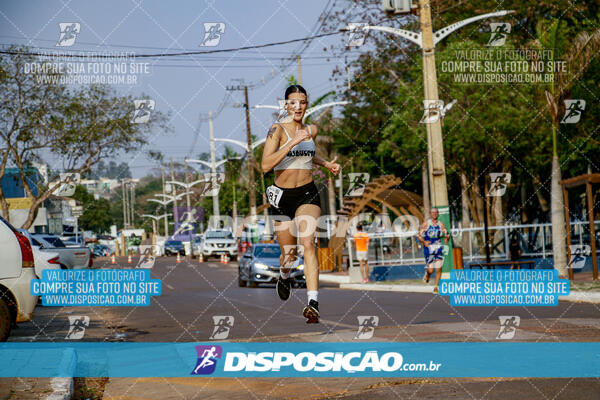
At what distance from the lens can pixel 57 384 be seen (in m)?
7.96

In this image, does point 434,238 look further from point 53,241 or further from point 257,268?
point 53,241

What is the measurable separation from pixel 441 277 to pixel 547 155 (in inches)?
651

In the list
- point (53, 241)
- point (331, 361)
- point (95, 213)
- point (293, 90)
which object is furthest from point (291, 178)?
point (95, 213)

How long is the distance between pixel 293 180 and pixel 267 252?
2147 centimetres

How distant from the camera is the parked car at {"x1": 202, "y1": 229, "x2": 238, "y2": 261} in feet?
172

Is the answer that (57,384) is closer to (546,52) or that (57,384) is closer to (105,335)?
(105,335)

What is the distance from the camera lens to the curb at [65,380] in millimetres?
7505

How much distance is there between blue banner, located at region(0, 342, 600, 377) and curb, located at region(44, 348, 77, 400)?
2cm

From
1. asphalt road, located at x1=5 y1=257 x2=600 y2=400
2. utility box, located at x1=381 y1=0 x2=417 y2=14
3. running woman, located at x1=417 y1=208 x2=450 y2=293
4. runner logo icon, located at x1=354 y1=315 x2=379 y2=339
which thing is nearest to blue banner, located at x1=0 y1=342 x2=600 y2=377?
asphalt road, located at x1=5 y1=257 x2=600 y2=400

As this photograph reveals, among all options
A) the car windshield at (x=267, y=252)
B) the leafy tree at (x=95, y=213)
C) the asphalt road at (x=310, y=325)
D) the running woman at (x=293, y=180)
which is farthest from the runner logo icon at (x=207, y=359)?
the leafy tree at (x=95, y=213)

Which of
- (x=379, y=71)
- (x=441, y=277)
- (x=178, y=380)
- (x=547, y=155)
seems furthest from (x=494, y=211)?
(x=178, y=380)

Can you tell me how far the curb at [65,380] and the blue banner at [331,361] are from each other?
0.05 ft

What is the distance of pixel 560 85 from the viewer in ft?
68.7

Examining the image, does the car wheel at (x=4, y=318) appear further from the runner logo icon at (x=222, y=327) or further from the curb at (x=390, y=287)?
the curb at (x=390, y=287)
